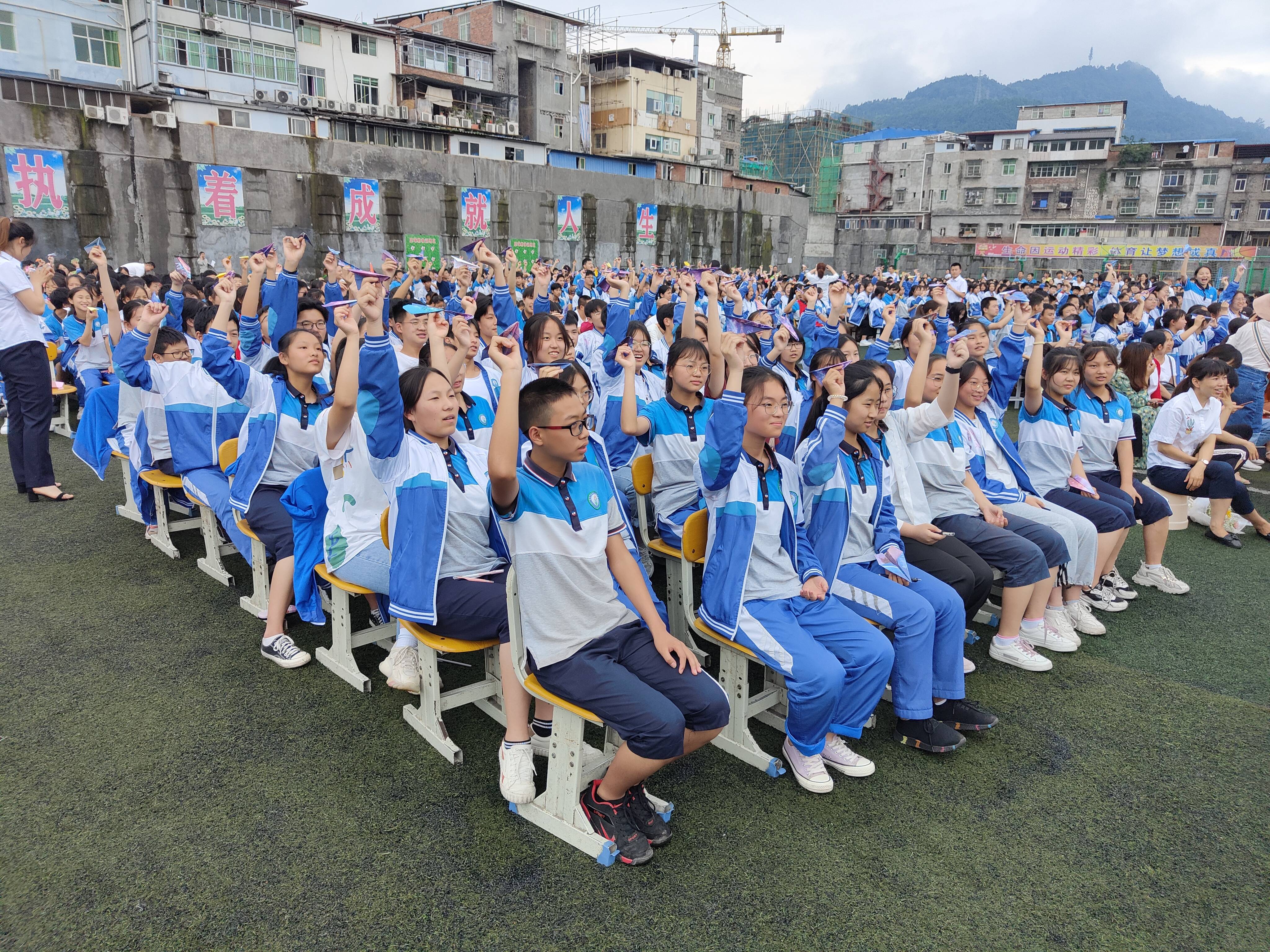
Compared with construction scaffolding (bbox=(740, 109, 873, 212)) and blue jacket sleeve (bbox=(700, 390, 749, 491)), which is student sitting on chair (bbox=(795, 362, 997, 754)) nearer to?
blue jacket sleeve (bbox=(700, 390, 749, 491))

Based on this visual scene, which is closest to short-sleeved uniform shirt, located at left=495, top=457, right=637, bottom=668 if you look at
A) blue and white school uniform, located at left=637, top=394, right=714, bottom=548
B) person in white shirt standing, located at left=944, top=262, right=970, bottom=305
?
blue and white school uniform, located at left=637, top=394, right=714, bottom=548

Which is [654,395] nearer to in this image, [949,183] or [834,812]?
[834,812]

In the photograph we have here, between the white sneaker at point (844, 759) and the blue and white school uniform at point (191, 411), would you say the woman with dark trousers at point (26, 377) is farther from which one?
the white sneaker at point (844, 759)

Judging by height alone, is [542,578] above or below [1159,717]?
above

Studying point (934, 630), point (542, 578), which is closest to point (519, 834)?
point (542, 578)

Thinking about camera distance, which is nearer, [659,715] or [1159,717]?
[659,715]

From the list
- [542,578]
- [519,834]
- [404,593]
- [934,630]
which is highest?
[542,578]

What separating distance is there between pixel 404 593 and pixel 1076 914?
90.0 inches

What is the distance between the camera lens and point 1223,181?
3819 cm

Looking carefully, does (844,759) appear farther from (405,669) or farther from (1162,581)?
(1162,581)

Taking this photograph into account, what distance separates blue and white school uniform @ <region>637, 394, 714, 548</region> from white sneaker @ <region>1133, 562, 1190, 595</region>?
305 cm

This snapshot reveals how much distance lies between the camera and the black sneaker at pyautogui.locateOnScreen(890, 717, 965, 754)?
2.91 meters

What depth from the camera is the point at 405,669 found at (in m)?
3.12

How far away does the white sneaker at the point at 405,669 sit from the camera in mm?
3104
